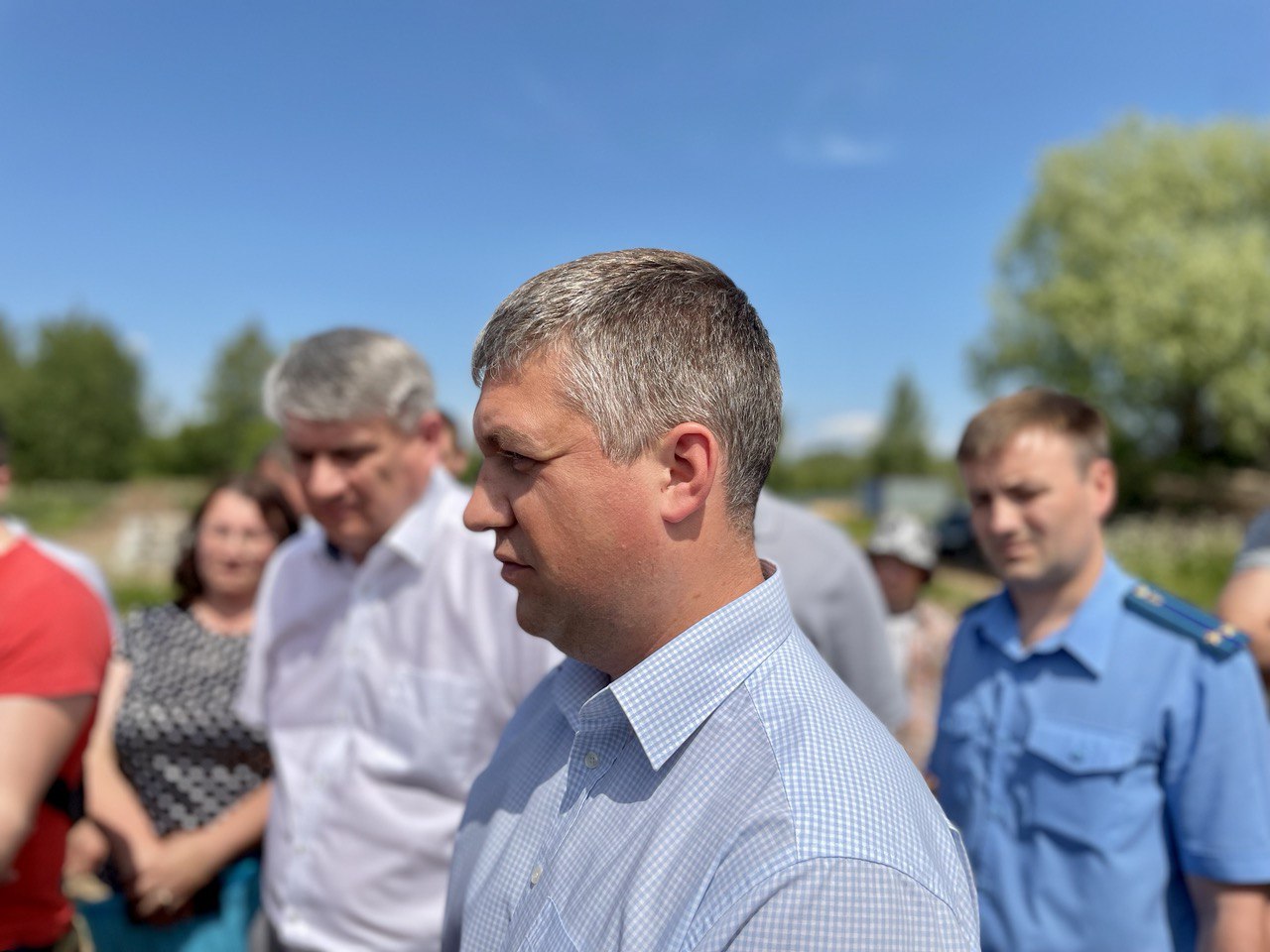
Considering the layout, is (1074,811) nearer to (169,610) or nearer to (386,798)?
(386,798)

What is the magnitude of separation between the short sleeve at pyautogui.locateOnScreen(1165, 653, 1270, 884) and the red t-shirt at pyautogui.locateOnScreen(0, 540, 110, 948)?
96.5 inches

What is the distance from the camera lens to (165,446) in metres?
44.2

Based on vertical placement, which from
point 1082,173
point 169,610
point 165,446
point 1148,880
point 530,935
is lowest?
point 165,446

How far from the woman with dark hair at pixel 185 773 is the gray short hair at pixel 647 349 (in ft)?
7.88

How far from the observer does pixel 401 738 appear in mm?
2352

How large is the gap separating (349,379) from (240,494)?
1.62m

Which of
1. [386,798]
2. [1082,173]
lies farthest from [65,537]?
[1082,173]

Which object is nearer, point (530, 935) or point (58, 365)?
point (530, 935)

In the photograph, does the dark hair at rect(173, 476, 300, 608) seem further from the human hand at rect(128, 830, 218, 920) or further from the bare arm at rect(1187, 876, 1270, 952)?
the bare arm at rect(1187, 876, 1270, 952)

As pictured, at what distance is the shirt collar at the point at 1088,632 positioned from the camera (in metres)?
2.23

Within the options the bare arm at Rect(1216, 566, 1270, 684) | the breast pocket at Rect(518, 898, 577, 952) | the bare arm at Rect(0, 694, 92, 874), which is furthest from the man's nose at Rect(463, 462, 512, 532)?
the bare arm at Rect(1216, 566, 1270, 684)

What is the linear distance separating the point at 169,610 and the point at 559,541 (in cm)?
291

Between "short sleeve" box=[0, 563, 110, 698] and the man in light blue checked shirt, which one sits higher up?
the man in light blue checked shirt

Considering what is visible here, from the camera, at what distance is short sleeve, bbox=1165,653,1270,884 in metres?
1.94
